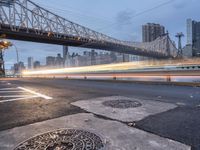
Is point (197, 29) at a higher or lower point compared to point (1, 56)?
higher

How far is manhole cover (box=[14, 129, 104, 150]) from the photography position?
296 cm

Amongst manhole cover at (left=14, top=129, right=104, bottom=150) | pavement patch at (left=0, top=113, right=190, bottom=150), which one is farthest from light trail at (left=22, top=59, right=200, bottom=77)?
manhole cover at (left=14, top=129, right=104, bottom=150)

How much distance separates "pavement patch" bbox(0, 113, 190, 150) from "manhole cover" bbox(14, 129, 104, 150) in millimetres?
123

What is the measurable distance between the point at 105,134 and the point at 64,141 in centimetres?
68

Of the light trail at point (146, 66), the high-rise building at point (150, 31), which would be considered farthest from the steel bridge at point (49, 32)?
the light trail at point (146, 66)

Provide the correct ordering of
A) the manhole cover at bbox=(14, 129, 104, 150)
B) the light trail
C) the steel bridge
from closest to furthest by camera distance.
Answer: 1. the manhole cover at bbox=(14, 129, 104, 150)
2. the light trail
3. the steel bridge

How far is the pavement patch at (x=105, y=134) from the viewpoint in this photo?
2.96m

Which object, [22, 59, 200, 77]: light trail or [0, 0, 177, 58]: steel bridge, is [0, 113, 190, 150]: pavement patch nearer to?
[22, 59, 200, 77]: light trail

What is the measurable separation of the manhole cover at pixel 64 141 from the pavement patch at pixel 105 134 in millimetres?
123

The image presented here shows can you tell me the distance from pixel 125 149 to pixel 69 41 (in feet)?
202

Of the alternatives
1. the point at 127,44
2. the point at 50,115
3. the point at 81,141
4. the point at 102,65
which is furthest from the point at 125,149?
the point at 127,44

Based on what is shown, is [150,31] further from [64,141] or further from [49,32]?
[64,141]

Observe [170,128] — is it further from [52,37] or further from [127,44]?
[127,44]

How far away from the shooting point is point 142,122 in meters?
4.09
